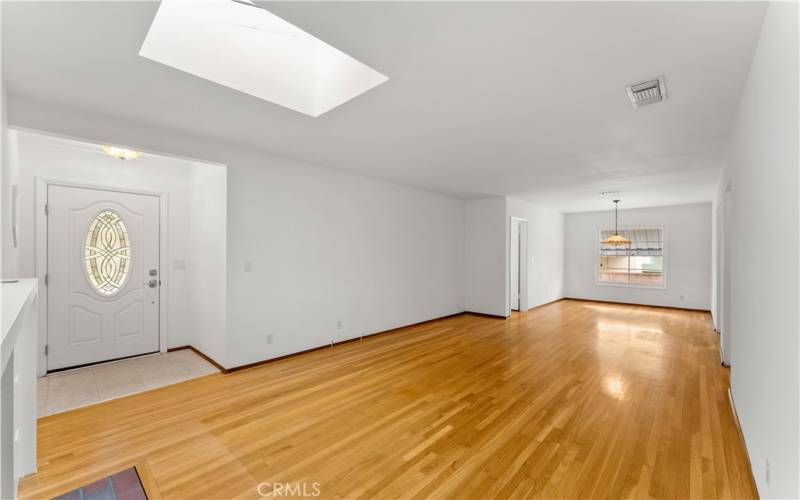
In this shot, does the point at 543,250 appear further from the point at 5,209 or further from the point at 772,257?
the point at 5,209

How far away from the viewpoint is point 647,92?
248cm

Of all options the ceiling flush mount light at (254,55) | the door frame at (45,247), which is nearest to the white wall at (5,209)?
the ceiling flush mount light at (254,55)

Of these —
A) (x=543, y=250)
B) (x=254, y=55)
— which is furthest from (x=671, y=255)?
(x=254, y=55)

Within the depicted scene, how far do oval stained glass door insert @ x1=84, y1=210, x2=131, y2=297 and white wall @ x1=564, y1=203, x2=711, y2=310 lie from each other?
1027 cm

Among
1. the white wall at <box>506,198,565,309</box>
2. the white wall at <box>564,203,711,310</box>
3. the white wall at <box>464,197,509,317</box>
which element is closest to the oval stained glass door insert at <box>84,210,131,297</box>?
the white wall at <box>464,197,509,317</box>

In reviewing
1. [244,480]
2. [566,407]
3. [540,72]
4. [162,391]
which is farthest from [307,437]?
→ [540,72]

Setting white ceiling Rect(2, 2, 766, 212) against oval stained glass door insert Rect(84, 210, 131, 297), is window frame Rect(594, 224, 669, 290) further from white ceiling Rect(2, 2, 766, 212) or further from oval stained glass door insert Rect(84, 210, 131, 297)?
oval stained glass door insert Rect(84, 210, 131, 297)

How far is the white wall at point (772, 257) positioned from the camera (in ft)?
4.27

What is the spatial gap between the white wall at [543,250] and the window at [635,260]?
1.07 meters

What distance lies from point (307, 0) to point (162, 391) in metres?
3.69

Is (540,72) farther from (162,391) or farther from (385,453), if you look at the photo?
(162,391)

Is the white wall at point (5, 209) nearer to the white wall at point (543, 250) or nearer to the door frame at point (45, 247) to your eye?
the door frame at point (45, 247)

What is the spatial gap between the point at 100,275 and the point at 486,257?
21.2 feet

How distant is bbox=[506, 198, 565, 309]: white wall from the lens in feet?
26.2
